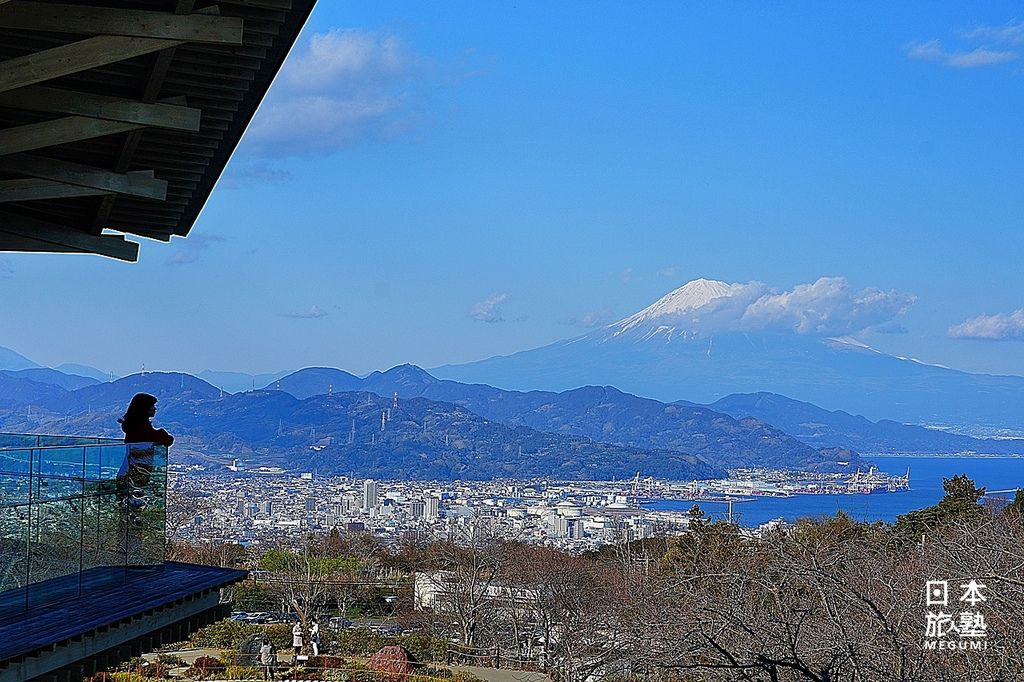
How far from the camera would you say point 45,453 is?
7117 millimetres

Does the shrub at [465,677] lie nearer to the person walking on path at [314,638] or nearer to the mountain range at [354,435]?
the person walking on path at [314,638]

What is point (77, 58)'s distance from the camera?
4871 millimetres

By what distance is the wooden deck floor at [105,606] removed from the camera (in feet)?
20.4

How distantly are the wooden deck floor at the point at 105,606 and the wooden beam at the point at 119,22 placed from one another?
317 centimetres

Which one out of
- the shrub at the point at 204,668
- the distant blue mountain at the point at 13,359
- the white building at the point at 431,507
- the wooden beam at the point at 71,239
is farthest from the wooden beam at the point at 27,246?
the distant blue mountain at the point at 13,359

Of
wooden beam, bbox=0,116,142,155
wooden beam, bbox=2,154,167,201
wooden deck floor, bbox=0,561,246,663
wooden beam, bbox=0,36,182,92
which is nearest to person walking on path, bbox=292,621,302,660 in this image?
wooden deck floor, bbox=0,561,246,663

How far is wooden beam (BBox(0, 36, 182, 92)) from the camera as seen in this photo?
4.86 m

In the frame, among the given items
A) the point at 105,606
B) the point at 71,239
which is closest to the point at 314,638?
the point at 71,239

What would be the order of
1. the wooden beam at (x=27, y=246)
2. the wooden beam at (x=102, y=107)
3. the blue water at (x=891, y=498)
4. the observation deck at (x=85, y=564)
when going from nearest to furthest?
the wooden beam at (x=102, y=107) → the observation deck at (x=85, y=564) → the wooden beam at (x=27, y=246) → the blue water at (x=891, y=498)

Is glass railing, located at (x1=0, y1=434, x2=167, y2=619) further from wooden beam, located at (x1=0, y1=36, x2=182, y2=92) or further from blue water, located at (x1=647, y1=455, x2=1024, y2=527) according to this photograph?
blue water, located at (x1=647, y1=455, x2=1024, y2=527)

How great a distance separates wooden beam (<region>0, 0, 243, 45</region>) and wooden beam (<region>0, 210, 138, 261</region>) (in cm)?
419

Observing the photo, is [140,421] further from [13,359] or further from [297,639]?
[13,359]

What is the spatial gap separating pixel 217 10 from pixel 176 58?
2.73 feet

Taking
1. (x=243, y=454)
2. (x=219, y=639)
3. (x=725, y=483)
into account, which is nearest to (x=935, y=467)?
(x=725, y=483)
